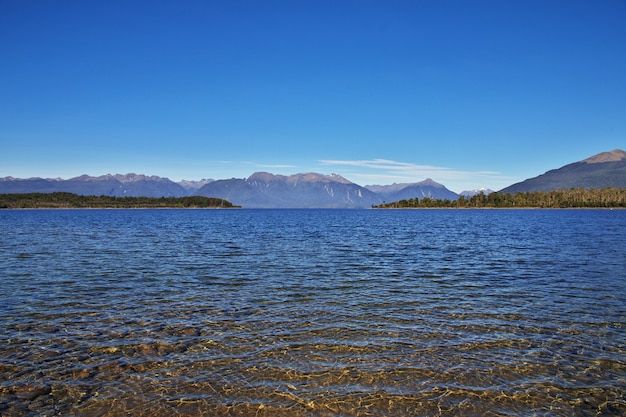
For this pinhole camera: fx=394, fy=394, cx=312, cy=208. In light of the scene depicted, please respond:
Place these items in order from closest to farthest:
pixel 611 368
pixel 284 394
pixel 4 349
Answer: pixel 284 394
pixel 611 368
pixel 4 349

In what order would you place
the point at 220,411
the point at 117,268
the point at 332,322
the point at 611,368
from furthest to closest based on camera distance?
the point at 117,268 < the point at 332,322 < the point at 611,368 < the point at 220,411

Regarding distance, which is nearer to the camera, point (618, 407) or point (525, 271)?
point (618, 407)

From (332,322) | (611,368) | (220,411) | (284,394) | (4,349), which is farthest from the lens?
(332,322)

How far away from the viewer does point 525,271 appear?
31.4m

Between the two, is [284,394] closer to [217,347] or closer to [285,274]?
[217,347]

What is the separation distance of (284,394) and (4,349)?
10904 millimetres

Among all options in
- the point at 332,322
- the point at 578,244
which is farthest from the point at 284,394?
the point at 578,244

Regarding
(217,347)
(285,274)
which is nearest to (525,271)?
(285,274)

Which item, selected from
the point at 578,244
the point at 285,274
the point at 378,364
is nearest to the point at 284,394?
the point at 378,364

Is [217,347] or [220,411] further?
[217,347]

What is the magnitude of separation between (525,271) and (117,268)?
3285cm

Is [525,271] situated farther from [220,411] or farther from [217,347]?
[220,411]

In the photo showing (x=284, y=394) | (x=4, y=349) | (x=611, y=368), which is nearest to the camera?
(x=284, y=394)

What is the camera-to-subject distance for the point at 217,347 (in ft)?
48.6
